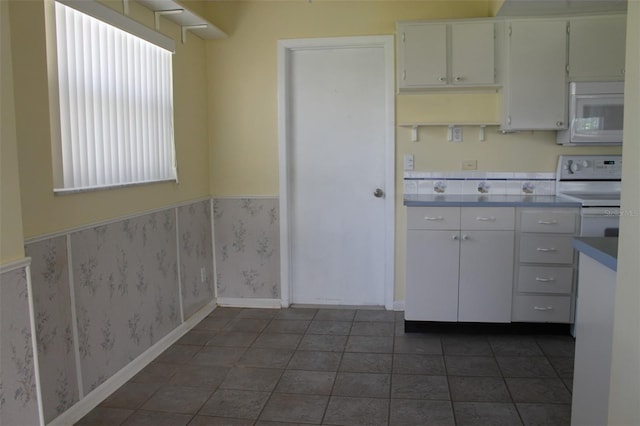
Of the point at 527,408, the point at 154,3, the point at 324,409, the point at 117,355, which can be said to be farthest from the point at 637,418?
the point at 154,3

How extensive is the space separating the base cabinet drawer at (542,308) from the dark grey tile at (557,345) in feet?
0.38

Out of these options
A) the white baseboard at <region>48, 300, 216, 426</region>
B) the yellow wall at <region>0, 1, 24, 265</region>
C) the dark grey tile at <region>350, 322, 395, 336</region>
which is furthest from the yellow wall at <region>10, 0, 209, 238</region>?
the dark grey tile at <region>350, 322, 395, 336</region>

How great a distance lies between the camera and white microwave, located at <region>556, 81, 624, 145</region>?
3.38 m

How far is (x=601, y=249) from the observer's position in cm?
178

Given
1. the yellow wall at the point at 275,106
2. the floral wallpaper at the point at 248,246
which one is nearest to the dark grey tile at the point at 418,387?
the yellow wall at the point at 275,106

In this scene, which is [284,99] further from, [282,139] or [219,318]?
[219,318]

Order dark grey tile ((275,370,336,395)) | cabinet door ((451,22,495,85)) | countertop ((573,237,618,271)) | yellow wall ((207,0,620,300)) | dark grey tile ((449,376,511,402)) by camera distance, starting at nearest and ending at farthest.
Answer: countertop ((573,237,618,271)) < dark grey tile ((449,376,511,402)) < dark grey tile ((275,370,336,395)) < cabinet door ((451,22,495,85)) < yellow wall ((207,0,620,300))

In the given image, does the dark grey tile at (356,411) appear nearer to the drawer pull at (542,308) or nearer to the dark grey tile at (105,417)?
the dark grey tile at (105,417)

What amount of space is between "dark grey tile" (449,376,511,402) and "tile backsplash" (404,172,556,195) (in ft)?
4.92

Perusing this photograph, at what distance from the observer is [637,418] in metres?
1.44

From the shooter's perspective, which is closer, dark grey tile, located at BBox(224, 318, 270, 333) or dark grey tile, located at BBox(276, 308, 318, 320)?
dark grey tile, located at BBox(224, 318, 270, 333)

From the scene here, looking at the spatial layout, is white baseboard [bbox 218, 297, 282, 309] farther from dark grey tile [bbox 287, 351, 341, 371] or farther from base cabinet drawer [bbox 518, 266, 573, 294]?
base cabinet drawer [bbox 518, 266, 573, 294]

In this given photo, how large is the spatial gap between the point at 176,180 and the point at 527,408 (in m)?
2.49

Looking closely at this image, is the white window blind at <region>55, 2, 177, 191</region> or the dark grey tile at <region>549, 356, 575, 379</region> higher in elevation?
the white window blind at <region>55, 2, 177, 191</region>
